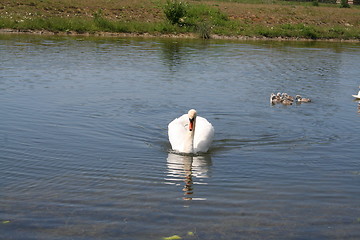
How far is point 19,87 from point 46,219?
41.5ft

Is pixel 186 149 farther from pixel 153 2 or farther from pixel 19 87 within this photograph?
pixel 153 2

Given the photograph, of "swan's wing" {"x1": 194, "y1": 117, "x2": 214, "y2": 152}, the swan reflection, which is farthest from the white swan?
the swan reflection

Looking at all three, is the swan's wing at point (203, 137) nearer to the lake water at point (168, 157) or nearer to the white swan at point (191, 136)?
the white swan at point (191, 136)

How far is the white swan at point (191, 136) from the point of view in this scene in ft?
43.0

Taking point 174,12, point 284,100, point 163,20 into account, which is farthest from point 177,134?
point 163,20

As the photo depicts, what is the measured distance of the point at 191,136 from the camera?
42.9 ft

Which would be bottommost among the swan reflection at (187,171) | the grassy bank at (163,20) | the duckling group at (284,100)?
the swan reflection at (187,171)

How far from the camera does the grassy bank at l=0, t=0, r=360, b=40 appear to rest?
46.3m

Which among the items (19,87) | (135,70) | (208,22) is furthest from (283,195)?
(208,22)

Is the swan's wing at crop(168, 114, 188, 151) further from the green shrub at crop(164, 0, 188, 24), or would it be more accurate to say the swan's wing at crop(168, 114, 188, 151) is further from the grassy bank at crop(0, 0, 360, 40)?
the green shrub at crop(164, 0, 188, 24)

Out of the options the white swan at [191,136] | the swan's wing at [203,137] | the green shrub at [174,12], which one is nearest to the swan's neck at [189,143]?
the white swan at [191,136]

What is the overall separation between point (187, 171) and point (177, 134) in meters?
1.94

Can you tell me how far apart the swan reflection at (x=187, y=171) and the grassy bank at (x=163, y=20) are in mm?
33938

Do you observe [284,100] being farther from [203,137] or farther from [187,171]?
[187,171]
